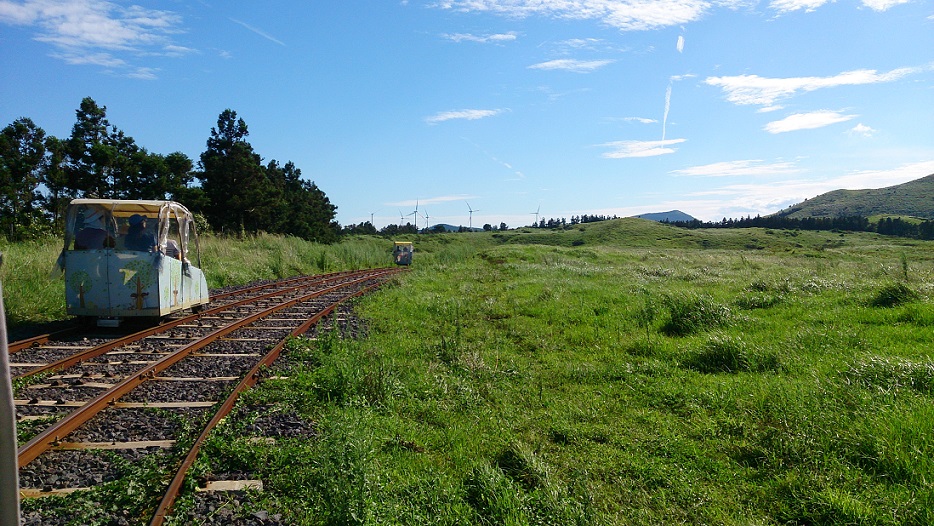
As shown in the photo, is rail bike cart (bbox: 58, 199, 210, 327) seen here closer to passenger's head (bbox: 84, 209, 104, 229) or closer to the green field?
passenger's head (bbox: 84, 209, 104, 229)

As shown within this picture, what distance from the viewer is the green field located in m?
4.59

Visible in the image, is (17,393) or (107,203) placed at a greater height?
(107,203)

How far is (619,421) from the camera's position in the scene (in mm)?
6574

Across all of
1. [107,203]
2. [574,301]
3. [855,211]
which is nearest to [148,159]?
[107,203]

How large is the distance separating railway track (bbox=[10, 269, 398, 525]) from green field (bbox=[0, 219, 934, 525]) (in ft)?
1.22

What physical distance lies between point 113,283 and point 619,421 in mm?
9597

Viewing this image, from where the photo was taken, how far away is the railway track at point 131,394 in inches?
194

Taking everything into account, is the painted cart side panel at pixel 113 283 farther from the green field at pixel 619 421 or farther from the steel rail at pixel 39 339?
the green field at pixel 619 421

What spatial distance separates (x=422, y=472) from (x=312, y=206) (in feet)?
267

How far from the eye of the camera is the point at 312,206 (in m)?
82.9

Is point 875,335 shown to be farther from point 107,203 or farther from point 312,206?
point 312,206

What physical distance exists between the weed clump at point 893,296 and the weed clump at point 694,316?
2.95m

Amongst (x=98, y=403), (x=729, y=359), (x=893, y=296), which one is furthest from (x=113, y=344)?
(x=893, y=296)

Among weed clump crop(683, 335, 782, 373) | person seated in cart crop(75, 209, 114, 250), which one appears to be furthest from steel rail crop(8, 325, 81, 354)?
weed clump crop(683, 335, 782, 373)
